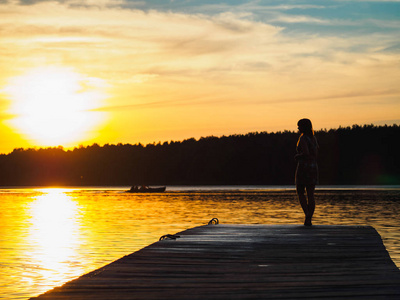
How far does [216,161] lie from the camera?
16525cm

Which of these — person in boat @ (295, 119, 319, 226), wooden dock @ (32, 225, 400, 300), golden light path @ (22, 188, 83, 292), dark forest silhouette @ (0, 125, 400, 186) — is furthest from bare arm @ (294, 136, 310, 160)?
dark forest silhouette @ (0, 125, 400, 186)

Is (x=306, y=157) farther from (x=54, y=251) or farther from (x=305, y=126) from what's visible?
(x=54, y=251)

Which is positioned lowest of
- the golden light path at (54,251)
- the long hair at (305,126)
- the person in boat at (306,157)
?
the golden light path at (54,251)

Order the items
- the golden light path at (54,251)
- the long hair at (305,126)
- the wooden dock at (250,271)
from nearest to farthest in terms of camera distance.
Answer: the wooden dock at (250,271)
the long hair at (305,126)
the golden light path at (54,251)

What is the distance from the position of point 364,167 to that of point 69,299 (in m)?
145

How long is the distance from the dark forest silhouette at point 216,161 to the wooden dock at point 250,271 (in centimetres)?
13525

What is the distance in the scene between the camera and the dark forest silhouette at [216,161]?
14538cm

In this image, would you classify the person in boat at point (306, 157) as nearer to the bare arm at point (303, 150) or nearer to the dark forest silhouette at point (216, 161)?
the bare arm at point (303, 150)

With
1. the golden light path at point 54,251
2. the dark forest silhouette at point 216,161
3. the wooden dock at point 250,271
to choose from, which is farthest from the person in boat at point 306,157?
the dark forest silhouette at point 216,161

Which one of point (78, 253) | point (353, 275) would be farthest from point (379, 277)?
point (78, 253)

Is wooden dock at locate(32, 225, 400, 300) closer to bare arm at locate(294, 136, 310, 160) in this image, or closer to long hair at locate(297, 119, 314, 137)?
bare arm at locate(294, 136, 310, 160)

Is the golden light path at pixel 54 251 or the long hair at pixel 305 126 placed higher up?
the long hair at pixel 305 126

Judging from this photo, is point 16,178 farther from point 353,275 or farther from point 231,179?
point 353,275

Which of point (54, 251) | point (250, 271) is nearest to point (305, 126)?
point (250, 271)
